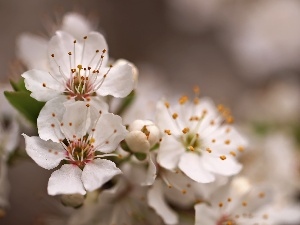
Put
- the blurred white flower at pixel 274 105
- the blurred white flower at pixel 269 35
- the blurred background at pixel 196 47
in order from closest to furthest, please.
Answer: the blurred white flower at pixel 274 105, the blurred background at pixel 196 47, the blurred white flower at pixel 269 35

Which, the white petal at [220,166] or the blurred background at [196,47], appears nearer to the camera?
the white petal at [220,166]

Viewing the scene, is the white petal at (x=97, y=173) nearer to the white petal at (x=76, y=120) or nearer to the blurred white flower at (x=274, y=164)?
the white petal at (x=76, y=120)

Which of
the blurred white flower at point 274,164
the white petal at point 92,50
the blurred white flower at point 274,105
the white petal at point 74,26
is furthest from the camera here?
the blurred white flower at point 274,105

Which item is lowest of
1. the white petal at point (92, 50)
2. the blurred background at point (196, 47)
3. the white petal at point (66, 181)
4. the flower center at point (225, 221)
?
the blurred background at point (196, 47)

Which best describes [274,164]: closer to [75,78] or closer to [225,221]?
[225,221]

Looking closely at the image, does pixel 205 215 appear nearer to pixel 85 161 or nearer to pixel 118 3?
pixel 85 161

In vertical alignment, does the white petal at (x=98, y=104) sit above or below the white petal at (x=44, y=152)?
above

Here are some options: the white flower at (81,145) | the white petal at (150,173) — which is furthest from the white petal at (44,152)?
the white petal at (150,173)
